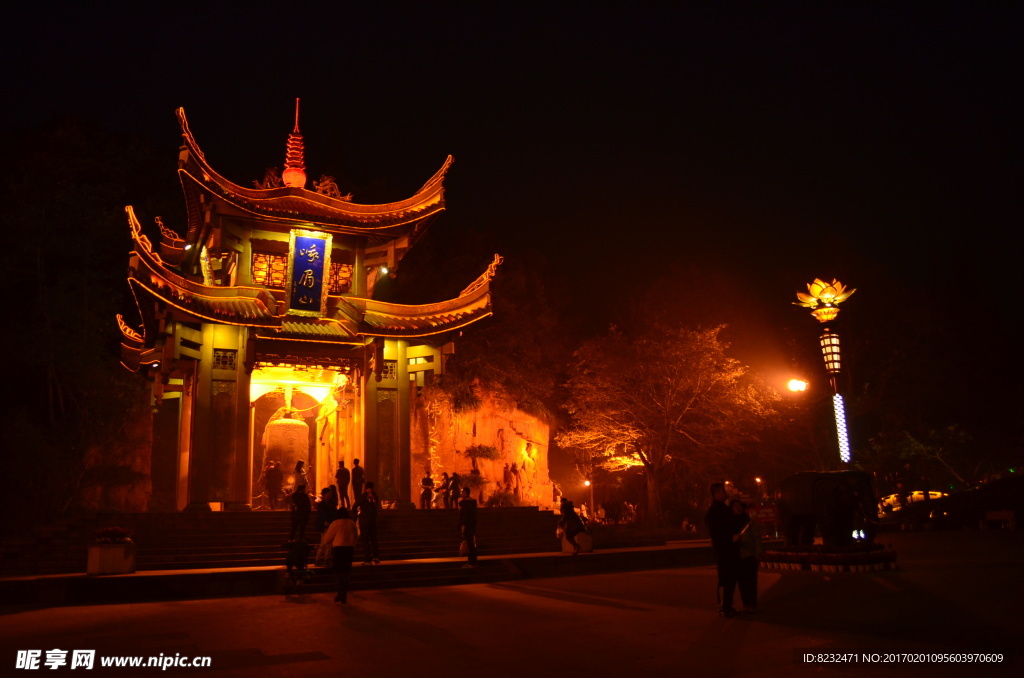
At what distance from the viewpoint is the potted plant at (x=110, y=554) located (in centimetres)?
1267

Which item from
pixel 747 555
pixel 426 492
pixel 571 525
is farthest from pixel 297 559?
pixel 426 492

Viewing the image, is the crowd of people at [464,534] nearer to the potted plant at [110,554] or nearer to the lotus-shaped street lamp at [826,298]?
the potted plant at [110,554]

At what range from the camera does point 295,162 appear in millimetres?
22828

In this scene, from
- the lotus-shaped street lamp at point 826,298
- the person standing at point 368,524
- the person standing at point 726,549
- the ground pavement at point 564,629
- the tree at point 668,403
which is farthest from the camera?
the tree at point 668,403

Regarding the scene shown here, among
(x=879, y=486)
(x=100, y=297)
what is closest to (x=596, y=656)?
(x=100, y=297)

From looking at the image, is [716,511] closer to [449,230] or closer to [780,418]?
[780,418]

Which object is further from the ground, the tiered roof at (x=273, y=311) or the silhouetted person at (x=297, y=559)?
the tiered roof at (x=273, y=311)

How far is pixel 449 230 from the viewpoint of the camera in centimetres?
3841

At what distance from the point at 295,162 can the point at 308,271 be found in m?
4.06

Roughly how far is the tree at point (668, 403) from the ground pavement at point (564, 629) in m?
16.6

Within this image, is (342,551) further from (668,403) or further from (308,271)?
(668,403)

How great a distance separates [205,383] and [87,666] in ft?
45.1

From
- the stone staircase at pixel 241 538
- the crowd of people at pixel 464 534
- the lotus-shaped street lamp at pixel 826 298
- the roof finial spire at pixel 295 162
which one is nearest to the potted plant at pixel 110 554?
the stone staircase at pixel 241 538

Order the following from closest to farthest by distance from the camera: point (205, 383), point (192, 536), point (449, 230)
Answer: point (192, 536), point (205, 383), point (449, 230)
